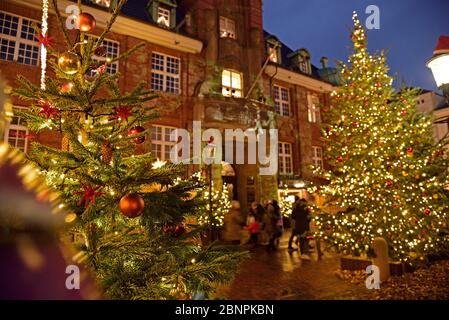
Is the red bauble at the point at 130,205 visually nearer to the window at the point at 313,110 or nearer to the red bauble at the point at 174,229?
the red bauble at the point at 174,229

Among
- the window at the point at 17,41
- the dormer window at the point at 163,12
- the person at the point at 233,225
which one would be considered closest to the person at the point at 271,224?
the person at the point at 233,225

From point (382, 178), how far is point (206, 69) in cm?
1079

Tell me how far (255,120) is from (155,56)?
6264 millimetres

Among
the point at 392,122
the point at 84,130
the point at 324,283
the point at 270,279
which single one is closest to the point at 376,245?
the point at 324,283

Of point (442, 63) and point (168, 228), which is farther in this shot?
point (442, 63)

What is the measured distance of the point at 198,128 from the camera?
13.8 m

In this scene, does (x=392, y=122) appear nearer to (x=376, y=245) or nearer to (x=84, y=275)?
(x=376, y=245)

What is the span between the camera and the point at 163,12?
15.0 meters

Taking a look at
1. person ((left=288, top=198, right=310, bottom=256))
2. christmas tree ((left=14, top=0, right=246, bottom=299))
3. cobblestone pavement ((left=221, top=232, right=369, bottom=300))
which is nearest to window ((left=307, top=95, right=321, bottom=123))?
person ((left=288, top=198, right=310, bottom=256))

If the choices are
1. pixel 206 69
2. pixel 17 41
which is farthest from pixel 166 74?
pixel 17 41

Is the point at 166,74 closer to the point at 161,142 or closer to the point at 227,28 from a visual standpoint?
the point at 161,142

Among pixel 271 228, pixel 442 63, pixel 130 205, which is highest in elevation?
pixel 442 63

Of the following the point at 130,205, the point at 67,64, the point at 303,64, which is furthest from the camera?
the point at 303,64
